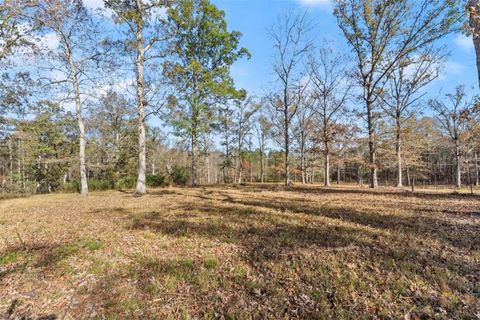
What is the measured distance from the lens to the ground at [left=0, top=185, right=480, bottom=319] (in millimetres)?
3354

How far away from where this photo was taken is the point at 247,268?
4.34 metres

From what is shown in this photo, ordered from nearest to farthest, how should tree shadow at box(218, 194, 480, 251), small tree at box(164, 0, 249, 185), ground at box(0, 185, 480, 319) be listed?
ground at box(0, 185, 480, 319) < tree shadow at box(218, 194, 480, 251) < small tree at box(164, 0, 249, 185)

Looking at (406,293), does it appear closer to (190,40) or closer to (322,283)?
(322,283)

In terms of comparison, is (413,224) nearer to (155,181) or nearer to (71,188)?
(155,181)

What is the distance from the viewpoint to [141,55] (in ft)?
44.6

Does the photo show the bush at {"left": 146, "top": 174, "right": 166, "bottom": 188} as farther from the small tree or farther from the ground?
the ground

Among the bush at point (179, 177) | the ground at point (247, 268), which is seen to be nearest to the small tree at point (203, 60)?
the bush at point (179, 177)

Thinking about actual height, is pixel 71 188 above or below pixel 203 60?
below

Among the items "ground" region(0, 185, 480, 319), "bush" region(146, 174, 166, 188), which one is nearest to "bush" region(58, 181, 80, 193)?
"bush" region(146, 174, 166, 188)

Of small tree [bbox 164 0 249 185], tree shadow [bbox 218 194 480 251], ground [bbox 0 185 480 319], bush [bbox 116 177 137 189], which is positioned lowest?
ground [bbox 0 185 480 319]

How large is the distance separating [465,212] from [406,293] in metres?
6.05

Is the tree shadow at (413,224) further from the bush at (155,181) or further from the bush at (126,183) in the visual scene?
the bush at (126,183)

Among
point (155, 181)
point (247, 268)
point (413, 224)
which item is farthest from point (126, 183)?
point (413, 224)

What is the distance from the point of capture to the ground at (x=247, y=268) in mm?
3354
